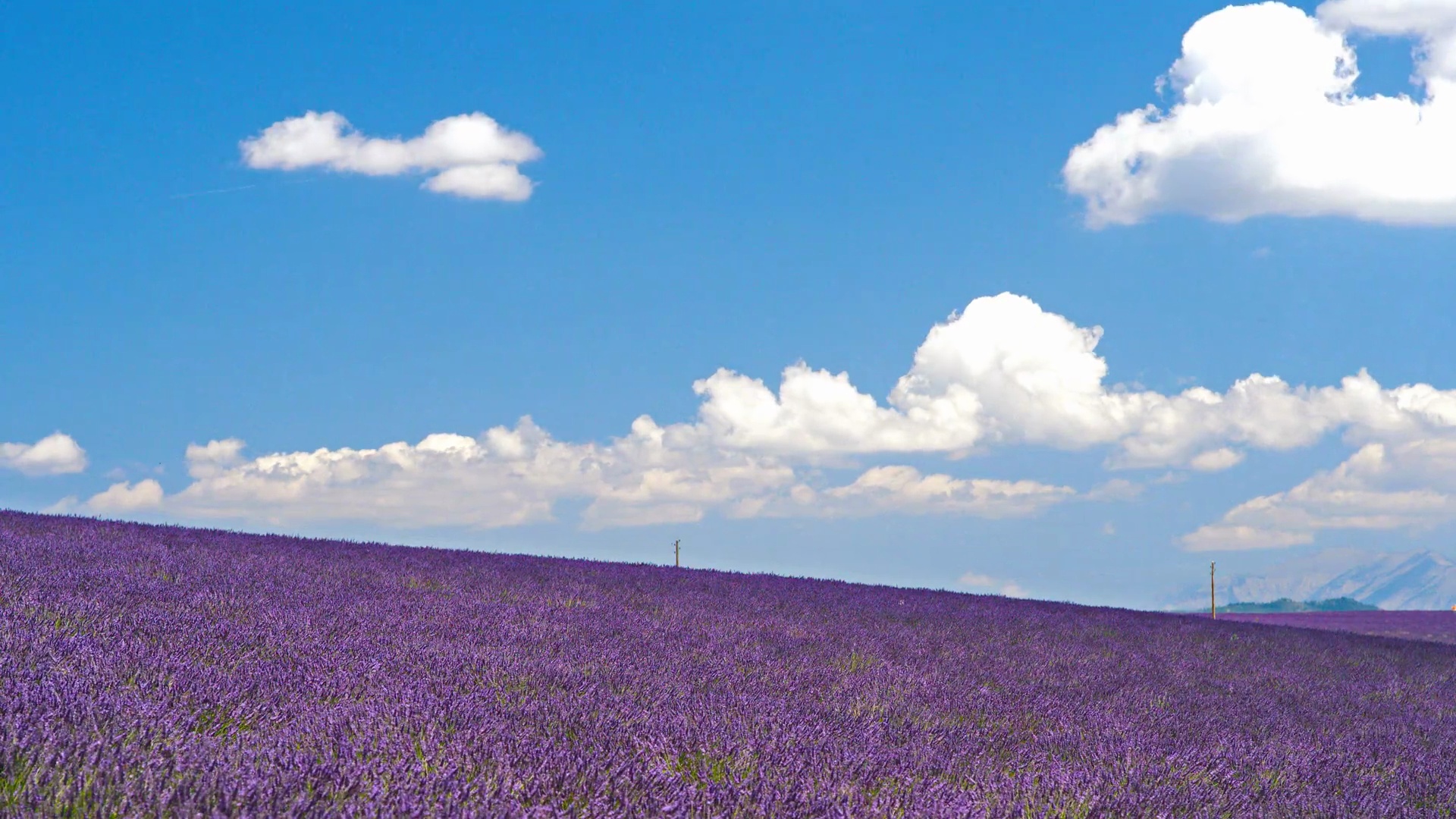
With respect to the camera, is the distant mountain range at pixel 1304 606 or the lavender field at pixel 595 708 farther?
the distant mountain range at pixel 1304 606

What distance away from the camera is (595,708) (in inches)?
139

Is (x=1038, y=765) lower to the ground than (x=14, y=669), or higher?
lower

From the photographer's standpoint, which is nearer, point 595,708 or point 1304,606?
point 595,708

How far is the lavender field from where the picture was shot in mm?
2344

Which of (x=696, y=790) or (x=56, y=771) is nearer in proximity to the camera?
(x=56, y=771)

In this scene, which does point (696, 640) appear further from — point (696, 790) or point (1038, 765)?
point (696, 790)

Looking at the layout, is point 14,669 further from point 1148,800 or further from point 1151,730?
point 1151,730

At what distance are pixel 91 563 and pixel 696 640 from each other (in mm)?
3810

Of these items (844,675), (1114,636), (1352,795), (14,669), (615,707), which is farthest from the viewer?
(1114,636)

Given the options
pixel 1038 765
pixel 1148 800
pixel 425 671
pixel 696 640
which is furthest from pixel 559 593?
pixel 1148 800

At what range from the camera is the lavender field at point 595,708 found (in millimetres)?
2344

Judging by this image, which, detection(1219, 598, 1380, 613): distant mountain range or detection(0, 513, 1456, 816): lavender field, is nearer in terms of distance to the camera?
detection(0, 513, 1456, 816): lavender field

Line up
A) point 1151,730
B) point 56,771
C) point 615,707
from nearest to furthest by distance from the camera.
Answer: point 56,771
point 615,707
point 1151,730

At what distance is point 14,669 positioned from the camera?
3.07m
